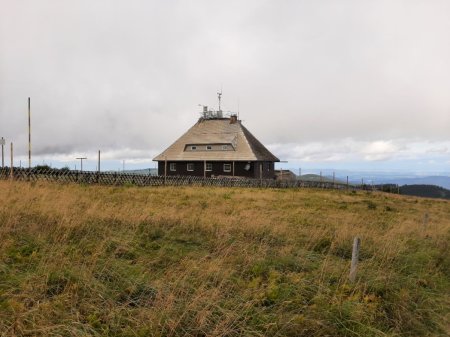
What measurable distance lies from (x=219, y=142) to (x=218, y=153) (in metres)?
1.53

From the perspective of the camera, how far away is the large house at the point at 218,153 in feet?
154

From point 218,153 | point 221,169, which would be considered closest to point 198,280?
point 221,169

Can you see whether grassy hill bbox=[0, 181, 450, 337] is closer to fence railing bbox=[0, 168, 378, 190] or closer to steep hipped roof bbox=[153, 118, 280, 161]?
fence railing bbox=[0, 168, 378, 190]

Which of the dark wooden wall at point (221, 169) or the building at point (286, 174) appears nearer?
the dark wooden wall at point (221, 169)

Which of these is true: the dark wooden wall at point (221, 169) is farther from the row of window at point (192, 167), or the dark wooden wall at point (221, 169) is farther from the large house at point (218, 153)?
the row of window at point (192, 167)

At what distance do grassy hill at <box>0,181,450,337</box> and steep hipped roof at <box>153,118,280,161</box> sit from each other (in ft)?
122

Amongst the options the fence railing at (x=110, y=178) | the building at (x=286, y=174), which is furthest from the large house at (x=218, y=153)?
the fence railing at (x=110, y=178)

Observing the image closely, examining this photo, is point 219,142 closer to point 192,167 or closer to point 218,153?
point 218,153

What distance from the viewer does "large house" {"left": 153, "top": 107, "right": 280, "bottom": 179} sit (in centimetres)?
4691

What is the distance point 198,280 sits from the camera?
5.43 m

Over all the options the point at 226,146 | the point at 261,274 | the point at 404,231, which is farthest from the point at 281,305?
the point at 226,146

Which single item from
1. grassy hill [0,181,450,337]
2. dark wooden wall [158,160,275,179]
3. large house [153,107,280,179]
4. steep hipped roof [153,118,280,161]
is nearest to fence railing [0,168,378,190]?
dark wooden wall [158,160,275,179]

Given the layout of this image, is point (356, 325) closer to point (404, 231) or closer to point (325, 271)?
point (325, 271)

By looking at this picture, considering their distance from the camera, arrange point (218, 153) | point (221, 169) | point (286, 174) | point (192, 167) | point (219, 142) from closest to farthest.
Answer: point (221, 169) → point (218, 153) → point (219, 142) → point (192, 167) → point (286, 174)
